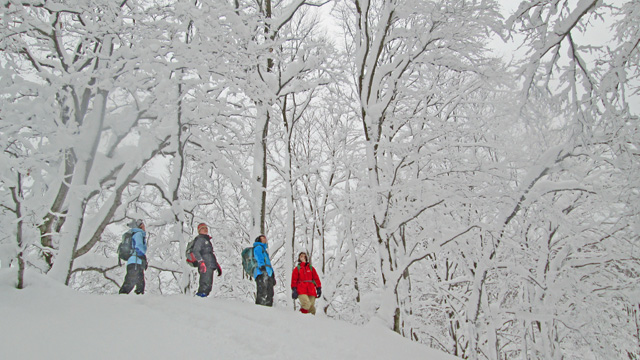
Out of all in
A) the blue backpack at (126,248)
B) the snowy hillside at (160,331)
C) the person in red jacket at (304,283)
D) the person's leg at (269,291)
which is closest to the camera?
the snowy hillside at (160,331)

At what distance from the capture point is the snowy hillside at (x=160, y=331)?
317 centimetres

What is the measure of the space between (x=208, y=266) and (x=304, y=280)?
1757mm

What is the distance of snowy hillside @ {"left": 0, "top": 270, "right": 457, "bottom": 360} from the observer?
317cm

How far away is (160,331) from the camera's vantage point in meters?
3.83

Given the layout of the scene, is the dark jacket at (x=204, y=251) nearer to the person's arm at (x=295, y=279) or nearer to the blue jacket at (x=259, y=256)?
the blue jacket at (x=259, y=256)

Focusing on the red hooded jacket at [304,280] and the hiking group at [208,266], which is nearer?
the hiking group at [208,266]

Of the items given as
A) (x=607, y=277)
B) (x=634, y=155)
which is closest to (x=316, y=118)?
(x=607, y=277)

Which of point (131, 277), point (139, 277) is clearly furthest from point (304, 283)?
point (131, 277)

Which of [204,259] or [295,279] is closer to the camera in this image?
[204,259]

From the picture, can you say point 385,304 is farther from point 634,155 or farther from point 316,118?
point 316,118

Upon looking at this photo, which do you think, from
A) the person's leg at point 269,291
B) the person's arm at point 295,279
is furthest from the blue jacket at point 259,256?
the person's arm at point 295,279

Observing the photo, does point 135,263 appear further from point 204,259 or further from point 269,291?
point 269,291

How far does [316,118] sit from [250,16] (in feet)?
28.5

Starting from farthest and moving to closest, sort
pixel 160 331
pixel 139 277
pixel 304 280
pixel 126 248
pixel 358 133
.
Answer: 1. pixel 358 133
2. pixel 304 280
3. pixel 139 277
4. pixel 126 248
5. pixel 160 331
